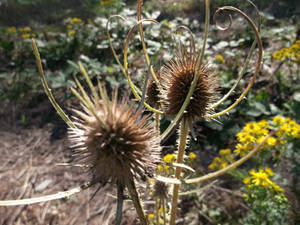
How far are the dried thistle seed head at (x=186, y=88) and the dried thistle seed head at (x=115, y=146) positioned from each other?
308mm

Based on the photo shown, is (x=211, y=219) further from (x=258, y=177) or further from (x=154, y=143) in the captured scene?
(x=154, y=143)

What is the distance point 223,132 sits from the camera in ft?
8.51

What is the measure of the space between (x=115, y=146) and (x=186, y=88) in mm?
517

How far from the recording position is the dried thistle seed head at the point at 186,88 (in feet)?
3.69

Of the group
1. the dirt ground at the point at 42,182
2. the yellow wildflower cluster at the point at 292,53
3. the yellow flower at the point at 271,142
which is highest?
the yellow wildflower cluster at the point at 292,53

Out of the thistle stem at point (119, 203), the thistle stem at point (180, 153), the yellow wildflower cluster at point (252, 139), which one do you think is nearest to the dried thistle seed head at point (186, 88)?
the thistle stem at point (180, 153)

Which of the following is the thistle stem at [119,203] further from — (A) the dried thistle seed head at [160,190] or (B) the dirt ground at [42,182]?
(B) the dirt ground at [42,182]

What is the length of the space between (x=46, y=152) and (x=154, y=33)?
1876mm

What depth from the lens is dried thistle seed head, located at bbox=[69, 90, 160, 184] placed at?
0.80 meters

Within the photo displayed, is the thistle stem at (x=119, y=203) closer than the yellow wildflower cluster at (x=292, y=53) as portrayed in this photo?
Yes

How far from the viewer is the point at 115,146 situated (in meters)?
0.81

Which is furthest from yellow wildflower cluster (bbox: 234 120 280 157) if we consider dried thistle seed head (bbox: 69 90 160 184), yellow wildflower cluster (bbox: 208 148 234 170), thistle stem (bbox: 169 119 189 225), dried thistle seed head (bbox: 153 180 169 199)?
dried thistle seed head (bbox: 69 90 160 184)

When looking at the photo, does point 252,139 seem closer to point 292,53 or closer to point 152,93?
point 152,93

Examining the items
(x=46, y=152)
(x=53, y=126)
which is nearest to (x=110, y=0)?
(x=53, y=126)
